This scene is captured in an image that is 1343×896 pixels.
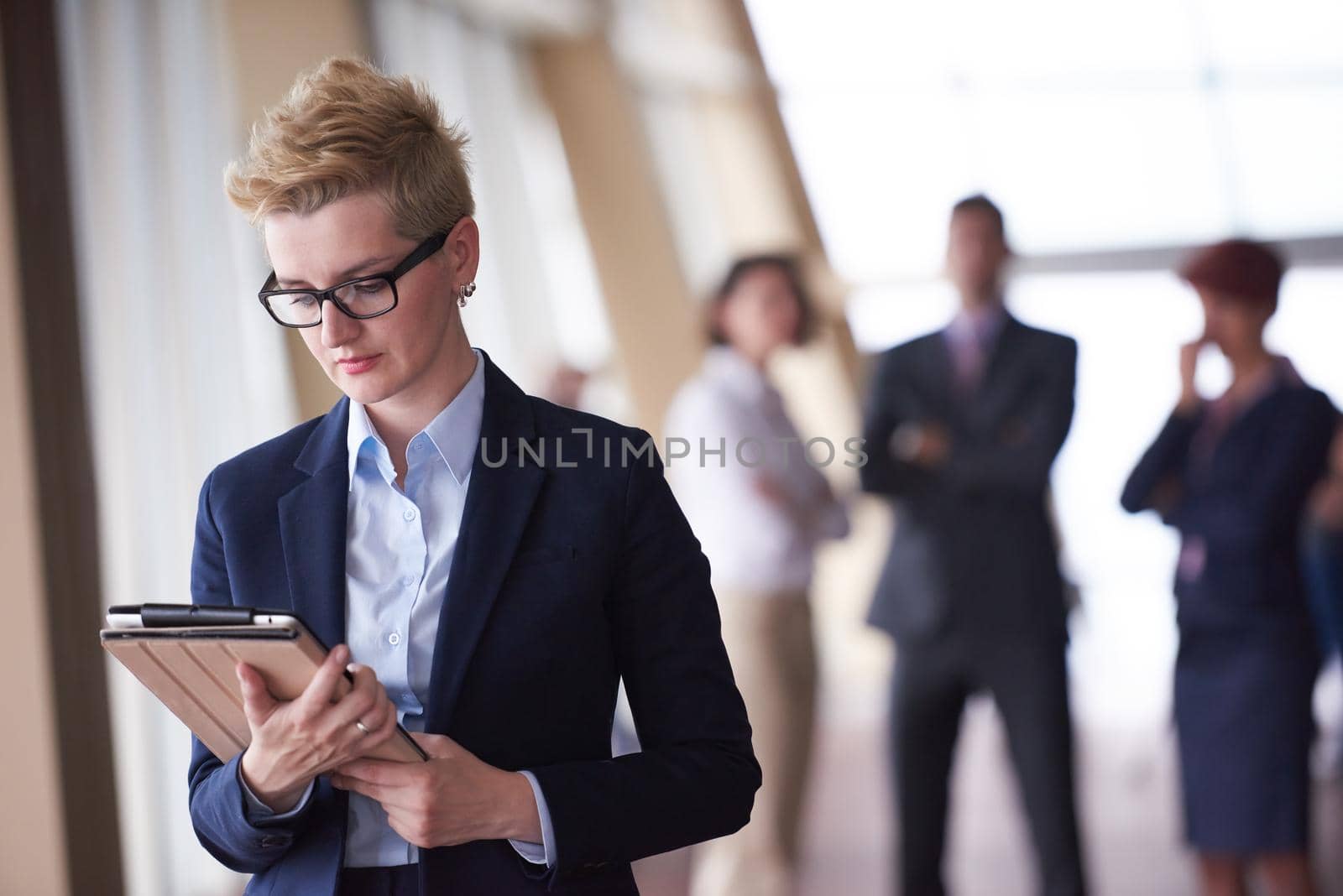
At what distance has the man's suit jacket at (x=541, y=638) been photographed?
122 centimetres

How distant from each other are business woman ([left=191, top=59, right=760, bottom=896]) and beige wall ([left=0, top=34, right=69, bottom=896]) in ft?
8.51

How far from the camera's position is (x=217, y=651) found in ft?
3.52

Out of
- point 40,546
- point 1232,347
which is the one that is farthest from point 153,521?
point 1232,347

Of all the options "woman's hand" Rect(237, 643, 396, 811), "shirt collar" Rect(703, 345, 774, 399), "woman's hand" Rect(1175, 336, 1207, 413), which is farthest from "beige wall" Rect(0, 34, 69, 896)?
"woman's hand" Rect(1175, 336, 1207, 413)

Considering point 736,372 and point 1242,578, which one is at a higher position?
point 736,372

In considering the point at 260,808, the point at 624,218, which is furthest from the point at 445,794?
the point at 624,218

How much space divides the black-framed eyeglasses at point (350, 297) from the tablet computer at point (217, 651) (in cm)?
31

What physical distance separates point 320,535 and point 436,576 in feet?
0.42

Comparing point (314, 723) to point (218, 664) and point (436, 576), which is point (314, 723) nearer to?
point (218, 664)

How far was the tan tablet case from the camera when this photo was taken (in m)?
1.03

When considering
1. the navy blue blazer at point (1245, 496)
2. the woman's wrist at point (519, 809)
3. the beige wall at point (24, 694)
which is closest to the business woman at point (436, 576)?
the woman's wrist at point (519, 809)

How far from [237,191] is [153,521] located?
2829 mm

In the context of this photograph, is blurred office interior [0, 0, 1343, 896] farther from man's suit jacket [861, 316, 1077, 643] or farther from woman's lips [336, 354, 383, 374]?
woman's lips [336, 354, 383, 374]

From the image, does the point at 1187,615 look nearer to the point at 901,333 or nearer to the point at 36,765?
the point at 901,333
